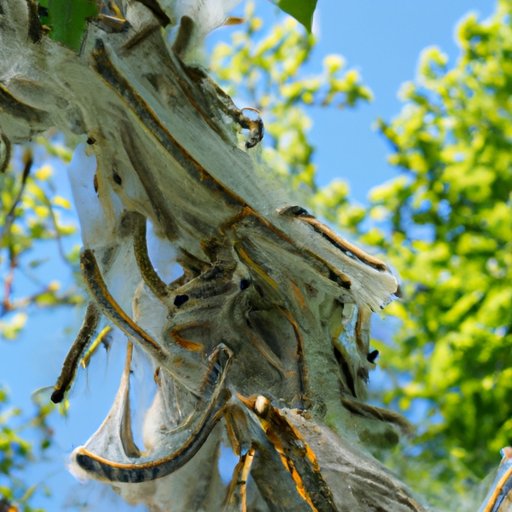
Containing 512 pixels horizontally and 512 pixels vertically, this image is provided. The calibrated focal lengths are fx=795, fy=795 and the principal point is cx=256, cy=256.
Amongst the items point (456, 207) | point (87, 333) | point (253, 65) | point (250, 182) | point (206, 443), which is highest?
point (253, 65)

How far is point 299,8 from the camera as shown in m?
0.77

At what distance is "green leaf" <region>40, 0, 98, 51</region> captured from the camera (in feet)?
2.51

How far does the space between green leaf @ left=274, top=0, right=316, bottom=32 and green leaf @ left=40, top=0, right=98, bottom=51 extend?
0.19 metres

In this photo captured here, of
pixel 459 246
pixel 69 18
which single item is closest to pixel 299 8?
pixel 69 18

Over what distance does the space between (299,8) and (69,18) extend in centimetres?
22

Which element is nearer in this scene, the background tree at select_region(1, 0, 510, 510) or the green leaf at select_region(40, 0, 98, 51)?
the green leaf at select_region(40, 0, 98, 51)

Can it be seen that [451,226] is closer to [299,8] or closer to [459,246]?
[459,246]

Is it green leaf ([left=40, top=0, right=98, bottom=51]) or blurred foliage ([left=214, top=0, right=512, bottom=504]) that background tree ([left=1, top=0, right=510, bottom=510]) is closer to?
blurred foliage ([left=214, top=0, right=512, bottom=504])

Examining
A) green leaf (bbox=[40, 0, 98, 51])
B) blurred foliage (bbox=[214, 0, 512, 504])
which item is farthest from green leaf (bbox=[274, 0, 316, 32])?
blurred foliage (bbox=[214, 0, 512, 504])

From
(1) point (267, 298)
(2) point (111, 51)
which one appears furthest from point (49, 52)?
(1) point (267, 298)

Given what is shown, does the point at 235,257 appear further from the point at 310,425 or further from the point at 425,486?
the point at 425,486

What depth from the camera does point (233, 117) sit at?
95 cm

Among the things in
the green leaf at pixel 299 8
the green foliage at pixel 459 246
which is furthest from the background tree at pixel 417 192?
the green leaf at pixel 299 8

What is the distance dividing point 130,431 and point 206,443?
117 mm
